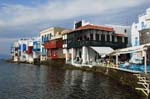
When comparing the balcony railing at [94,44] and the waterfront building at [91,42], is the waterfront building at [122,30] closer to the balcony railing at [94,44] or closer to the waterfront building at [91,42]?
the waterfront building at [91,42]

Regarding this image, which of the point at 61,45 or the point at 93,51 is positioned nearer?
the point at 93,51

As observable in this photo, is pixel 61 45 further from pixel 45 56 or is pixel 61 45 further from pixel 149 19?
pixel 149 19

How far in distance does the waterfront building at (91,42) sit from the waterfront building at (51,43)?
1365 centimetres

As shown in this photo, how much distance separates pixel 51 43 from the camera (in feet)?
316

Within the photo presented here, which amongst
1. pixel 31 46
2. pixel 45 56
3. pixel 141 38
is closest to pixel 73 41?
pixel 141 38

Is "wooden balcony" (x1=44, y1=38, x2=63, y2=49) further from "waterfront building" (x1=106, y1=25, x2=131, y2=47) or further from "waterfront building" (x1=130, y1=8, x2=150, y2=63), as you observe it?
"waterfront building" (x1=130, y1=8, x2=150, y2=63)

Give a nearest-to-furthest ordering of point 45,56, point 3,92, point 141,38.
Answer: point 3,92 → point 141,38 → point 45,56

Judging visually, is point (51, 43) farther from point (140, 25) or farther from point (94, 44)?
point (140, 25)

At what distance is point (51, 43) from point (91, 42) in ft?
97.4

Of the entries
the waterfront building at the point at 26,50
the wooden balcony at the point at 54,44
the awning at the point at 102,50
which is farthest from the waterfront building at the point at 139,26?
the waterfront building at the point at 26,50

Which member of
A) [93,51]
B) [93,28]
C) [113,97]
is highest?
[93,28]

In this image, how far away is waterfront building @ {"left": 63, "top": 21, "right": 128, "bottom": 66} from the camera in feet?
226

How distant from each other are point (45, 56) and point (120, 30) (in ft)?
126

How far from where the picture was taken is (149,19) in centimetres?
5672
